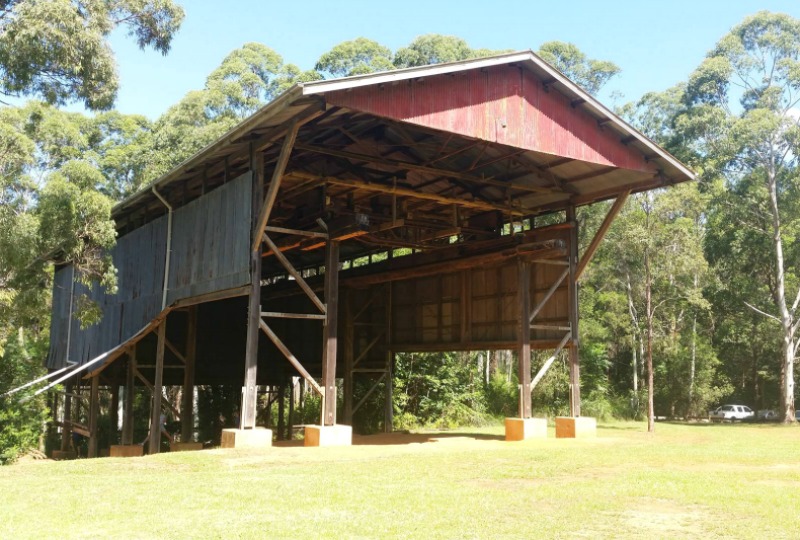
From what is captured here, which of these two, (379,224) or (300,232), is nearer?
(300,232)

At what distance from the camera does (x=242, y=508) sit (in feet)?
29.2

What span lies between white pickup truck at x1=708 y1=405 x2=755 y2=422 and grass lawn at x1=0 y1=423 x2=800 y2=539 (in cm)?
3196

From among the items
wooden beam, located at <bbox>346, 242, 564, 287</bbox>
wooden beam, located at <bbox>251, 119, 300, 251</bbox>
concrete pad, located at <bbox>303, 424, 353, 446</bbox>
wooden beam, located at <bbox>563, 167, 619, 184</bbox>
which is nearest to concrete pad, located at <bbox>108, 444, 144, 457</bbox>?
wooden beam, located at <bbox>346, 242, 564, 287</bbox>

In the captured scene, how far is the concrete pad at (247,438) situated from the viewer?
14.9 metres

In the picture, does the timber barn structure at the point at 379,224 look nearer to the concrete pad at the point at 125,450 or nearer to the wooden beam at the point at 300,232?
the wooden beam at the point at 300,232

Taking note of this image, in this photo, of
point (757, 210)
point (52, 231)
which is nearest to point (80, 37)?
point (52, 231)

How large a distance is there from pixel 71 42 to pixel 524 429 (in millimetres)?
13549

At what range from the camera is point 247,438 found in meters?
15.0

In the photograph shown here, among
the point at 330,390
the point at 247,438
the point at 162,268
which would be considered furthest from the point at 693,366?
the point at 247,438

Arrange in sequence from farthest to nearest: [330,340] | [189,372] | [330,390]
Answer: [189,372]
[330,340]
[330,390]

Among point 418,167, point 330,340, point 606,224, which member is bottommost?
point 330,340

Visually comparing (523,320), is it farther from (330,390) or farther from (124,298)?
(124,298)

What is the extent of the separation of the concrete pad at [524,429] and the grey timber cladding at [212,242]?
283 inches

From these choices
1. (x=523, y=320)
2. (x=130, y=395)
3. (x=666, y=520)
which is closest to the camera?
(x=666, y=520)
